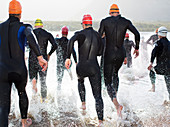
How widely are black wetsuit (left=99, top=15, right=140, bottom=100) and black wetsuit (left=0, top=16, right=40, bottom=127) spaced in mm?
1844

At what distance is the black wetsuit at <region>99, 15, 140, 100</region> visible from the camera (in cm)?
447

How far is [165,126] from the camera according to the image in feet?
13.2

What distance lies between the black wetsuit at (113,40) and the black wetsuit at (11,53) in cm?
184

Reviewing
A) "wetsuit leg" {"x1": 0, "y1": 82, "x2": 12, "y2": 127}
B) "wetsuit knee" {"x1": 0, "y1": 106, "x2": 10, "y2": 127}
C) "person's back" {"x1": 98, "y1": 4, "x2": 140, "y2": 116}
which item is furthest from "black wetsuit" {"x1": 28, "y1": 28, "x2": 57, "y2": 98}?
"wetsuit knee" {"x1": 0, "y1": 106, "x2": 10, "y2": 127}

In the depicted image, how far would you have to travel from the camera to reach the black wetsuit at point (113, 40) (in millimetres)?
4473

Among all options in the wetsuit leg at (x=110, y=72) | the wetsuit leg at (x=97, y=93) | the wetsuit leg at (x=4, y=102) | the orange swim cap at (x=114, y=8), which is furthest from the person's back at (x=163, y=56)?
the wetsuit leg at (x=4, y=102)

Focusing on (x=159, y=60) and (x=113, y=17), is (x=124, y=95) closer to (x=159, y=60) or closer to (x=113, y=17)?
(x=159, y=60)

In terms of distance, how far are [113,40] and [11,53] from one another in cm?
221

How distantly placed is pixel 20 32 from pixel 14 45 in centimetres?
22

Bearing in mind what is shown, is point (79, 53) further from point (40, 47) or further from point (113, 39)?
point (40, 47)

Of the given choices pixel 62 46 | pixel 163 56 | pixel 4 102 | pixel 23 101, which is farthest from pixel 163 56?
pixel 4 102

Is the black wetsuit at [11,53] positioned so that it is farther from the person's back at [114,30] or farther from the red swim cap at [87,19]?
the person's back at [114,30]

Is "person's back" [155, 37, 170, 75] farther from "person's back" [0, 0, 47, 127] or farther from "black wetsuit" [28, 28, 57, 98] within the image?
"person's back" [0, 0, 47, 127]

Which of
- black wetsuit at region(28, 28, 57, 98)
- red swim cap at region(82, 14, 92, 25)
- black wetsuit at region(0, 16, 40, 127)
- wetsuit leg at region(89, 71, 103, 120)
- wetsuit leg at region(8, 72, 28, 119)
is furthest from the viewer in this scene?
black wetsuit at region(28, 28, 57, 98)
